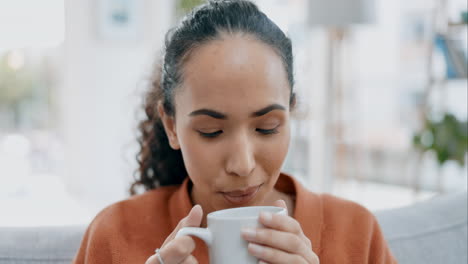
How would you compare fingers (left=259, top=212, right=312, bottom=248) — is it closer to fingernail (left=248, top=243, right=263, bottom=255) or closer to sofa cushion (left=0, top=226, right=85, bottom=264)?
fingernail (left=248, top=243, right=263, bottom=255)

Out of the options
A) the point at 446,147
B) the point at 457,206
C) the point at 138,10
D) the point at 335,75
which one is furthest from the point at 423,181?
the point at 457,206

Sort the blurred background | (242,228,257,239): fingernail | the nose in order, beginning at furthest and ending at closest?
the blurred background
the nose
(242,228,257,239): fingernail

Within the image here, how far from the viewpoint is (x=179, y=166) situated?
57.2 inches

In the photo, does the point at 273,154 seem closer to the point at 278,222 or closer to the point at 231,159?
the point at 231,159

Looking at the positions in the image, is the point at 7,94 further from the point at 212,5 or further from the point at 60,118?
the point at 212,5

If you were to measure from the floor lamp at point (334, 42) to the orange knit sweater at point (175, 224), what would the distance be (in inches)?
103

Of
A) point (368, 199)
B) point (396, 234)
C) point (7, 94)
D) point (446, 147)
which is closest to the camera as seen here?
point (396, 234)

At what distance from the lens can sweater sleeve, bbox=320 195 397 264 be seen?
1139 mm

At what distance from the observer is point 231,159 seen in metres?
0.96

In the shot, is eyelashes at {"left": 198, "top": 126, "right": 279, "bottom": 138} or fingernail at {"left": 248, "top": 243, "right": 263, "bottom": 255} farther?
eyelashes at {"left": 198, "top": 126, "right": 279, "bottom": 138}

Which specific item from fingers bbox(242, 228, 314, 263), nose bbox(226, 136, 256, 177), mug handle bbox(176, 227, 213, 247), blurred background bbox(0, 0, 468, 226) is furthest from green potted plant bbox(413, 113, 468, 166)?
mug handle bbox(176, 227, 213, 247)

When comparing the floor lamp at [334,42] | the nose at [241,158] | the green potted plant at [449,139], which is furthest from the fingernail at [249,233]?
the floor lamp at [334,42]

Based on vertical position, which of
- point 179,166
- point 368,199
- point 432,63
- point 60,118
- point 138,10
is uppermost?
point 138,10

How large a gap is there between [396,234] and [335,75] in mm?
3337
